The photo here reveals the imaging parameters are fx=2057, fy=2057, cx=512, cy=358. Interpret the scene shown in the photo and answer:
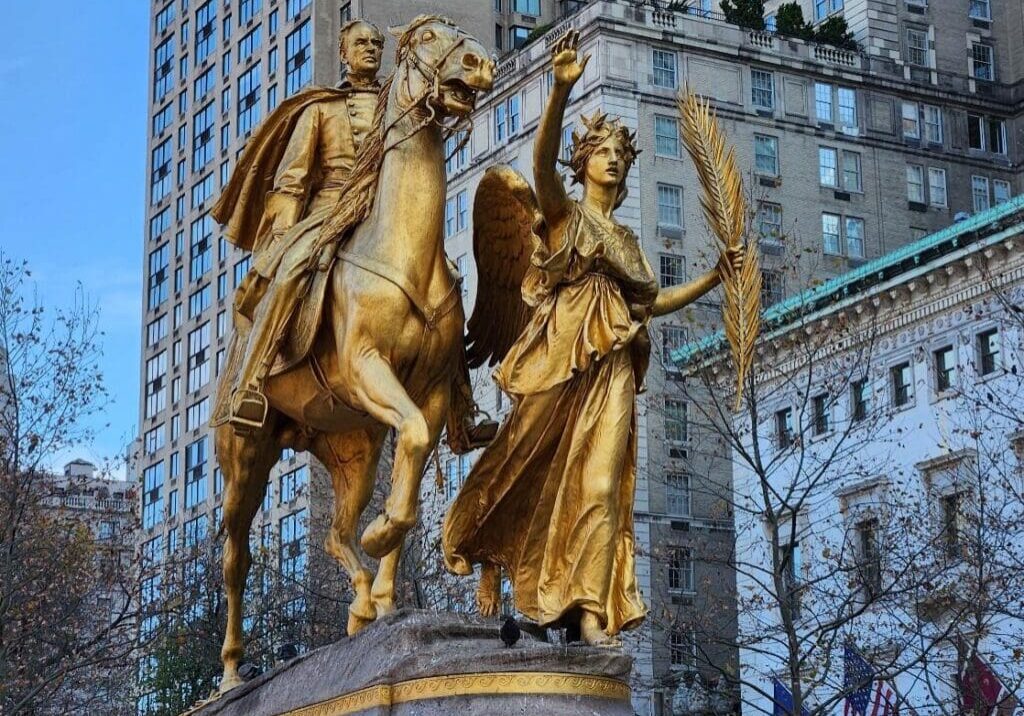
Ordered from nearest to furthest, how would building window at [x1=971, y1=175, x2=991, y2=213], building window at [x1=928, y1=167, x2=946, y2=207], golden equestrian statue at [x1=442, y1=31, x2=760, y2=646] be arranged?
golden equestrian statue at [x1=442, y1=31, x2=760, y2=646] → building window at [x1=928, y1=167, x2=946, y2=207] → building window at [x1=971, y1=175, x2=991, y2=213]

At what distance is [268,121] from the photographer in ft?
47.5

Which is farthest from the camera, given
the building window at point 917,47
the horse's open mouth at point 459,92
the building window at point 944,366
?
Answer: the building window at point 917,47

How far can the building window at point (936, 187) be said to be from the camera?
71438 millimetres

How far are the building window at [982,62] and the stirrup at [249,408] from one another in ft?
217

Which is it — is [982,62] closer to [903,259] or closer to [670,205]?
[670,205]

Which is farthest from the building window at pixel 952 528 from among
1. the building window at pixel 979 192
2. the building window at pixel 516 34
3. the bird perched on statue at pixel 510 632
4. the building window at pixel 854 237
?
the building window at pixel 516 34

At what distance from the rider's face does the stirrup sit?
2.71 meters

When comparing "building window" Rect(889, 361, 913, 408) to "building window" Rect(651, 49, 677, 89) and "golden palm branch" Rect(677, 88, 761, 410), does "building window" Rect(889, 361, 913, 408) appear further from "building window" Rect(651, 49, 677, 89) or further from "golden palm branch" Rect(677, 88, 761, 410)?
"golden palm branch" Rect(677, 88, 761, 410)

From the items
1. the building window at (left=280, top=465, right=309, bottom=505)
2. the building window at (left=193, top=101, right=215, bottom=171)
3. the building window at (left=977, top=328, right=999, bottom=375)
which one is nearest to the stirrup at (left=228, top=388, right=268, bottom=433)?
the building window at (left=977, top=328, right=999, bottom=375)

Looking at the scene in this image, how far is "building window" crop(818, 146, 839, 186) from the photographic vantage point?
68.4 m

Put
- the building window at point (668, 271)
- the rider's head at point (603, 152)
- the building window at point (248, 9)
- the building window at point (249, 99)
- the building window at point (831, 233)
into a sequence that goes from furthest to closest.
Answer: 1. the building window at point (248, 9)
2. the building window at point (249, 99)
3. the building window at point (831, 233)
4. the building window at point (668, 271)
5. the rider's head at point (603, 152)

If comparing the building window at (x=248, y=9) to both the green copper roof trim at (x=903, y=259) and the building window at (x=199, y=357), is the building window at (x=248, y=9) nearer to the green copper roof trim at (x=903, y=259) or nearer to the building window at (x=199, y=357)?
the building window at (x=199, y=357)

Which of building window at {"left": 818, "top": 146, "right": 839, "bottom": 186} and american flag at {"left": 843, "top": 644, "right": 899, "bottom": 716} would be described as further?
building window at {"left": 818, "top": 146, "right": 839, "bottom": 186}

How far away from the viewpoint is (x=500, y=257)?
1361 centimetres
